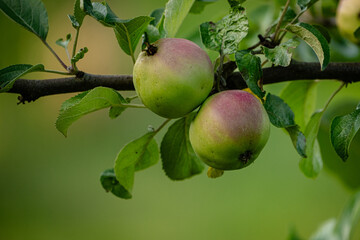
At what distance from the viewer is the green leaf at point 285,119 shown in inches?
27.3

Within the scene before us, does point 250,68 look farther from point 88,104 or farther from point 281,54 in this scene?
point 88,104

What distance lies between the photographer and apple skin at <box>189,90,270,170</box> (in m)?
0.65

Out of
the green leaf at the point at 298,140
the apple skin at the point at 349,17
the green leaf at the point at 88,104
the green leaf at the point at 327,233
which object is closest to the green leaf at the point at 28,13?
the green leaf at the point at 88,104

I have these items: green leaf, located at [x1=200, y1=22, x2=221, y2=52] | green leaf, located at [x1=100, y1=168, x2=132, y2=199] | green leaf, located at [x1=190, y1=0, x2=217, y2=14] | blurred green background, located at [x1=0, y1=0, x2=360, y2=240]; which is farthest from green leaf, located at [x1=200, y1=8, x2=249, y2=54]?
blurred green background, located at [x1=0, y1=0, x2=360, y2=240]

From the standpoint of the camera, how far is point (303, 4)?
827 mm

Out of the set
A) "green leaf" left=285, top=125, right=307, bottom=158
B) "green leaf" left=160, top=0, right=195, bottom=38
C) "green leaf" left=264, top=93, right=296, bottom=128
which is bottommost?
"green leaf" left=285, top=125, right=307, bottom=158

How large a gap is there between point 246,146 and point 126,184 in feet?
0.87

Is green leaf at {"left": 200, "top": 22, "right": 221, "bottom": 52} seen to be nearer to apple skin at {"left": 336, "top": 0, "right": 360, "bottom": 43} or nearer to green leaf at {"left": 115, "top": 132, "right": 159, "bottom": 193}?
green leaf at {"left": 115, "top": 132, "right": 159, "bottom": 193}

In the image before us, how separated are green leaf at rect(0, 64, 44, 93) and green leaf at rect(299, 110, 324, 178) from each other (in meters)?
0.50

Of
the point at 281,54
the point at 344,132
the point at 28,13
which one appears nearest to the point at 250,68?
the point at 281,54

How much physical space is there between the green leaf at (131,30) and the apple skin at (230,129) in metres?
0.15

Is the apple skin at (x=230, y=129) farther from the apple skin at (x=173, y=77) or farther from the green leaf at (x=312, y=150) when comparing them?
the green leaf at (x=312, y=150)

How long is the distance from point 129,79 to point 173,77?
0.42ft

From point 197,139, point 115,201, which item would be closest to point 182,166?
point 197,139
